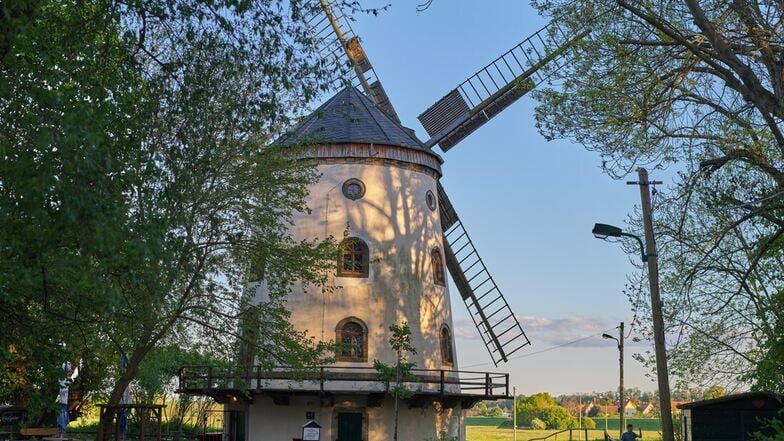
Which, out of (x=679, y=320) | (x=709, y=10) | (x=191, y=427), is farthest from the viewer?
(x=191, y=427)

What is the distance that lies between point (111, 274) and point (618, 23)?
342 inches

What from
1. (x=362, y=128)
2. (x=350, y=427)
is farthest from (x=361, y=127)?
(x=350, y=427)

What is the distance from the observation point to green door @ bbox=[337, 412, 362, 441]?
101 ft

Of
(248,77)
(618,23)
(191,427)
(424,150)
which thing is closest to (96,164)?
(248,77)

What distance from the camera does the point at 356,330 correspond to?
31.3 meters

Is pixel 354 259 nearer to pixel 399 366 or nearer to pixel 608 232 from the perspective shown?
pixel 399 366

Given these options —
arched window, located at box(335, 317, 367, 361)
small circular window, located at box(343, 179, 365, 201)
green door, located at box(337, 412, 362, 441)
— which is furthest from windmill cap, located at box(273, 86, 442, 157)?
green door, located at box(337, 412, 362, 441)

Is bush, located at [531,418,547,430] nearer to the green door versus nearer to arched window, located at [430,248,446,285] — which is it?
arched window, located at [430,248,446,285]

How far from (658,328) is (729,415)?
27.1 ft

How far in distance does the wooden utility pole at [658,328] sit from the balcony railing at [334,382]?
1361 cm

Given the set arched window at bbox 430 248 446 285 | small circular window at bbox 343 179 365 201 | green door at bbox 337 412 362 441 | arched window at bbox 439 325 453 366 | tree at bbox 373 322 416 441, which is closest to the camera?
tree at bbox 373 322 416 441

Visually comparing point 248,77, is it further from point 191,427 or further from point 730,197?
point 191,427

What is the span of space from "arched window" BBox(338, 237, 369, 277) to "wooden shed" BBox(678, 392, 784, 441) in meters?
11.6

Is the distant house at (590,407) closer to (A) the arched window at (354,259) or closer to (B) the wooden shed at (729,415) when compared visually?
(A) the arched window at (354,259)
